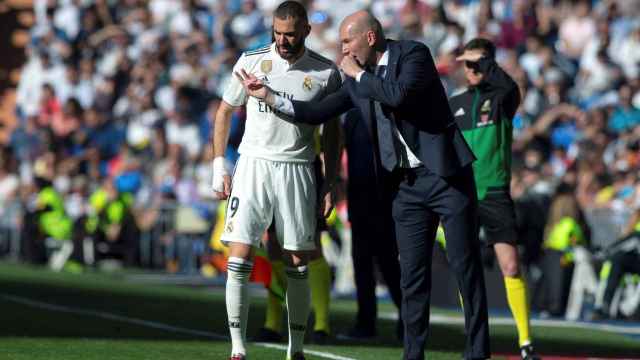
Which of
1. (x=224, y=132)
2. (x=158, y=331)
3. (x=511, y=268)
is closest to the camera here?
(x=224, y=132)

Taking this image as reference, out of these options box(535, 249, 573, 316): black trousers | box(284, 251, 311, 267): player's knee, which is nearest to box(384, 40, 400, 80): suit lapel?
A: box(284, 251, 311, 267): player's knee

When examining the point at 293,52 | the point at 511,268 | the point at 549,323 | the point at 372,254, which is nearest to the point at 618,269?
the point at 549,323

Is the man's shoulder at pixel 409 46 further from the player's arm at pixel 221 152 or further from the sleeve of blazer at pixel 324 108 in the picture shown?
the player's arm at pixel 221 152

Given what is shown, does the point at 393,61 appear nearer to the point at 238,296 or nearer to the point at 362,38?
the point at 362,38

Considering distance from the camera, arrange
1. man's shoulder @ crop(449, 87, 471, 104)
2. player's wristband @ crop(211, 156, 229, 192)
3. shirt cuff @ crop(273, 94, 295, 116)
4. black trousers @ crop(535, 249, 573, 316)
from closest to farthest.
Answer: shirt cuff @ crop(273, 94, 295, 116), player's wristband @ crop(211, 156, 229, 192), man's shoulder @ crop(449, 87, 471, 104), black trousers @ crop(535, 249, 573, 316)

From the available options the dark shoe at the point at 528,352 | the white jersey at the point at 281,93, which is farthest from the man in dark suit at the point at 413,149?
the dark shoe at the point at 528,352

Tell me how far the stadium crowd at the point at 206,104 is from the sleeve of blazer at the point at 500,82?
515 centimetres

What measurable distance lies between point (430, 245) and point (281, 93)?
1.25 m

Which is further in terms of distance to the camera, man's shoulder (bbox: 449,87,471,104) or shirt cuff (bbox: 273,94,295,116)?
man's shoulder (bbox: 449,87,471,104)

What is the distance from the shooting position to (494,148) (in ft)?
36.8

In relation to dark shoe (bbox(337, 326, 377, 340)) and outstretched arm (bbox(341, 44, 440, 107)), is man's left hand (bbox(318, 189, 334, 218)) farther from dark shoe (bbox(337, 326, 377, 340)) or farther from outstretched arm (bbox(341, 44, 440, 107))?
dark shoe (bbox(337, 326, 377, 340))

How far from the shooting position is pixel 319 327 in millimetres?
12227

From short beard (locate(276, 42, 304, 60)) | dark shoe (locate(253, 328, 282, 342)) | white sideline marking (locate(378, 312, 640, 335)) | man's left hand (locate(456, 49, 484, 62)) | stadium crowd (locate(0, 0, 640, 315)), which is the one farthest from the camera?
stadium crowd (locate(0, 0, 640, 315))

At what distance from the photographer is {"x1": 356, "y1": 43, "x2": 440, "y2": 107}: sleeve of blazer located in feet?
30.2
